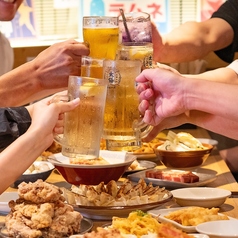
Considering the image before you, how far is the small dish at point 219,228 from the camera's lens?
1.47 m

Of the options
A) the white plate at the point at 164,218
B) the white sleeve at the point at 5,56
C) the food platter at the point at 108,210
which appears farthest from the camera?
the white sleeve at the point at 5,56

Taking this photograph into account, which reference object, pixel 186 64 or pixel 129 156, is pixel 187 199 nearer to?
pixel 129 156

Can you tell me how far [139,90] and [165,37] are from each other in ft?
5.11

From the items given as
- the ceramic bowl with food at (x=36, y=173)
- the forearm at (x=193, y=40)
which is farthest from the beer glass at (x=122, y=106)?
the forearm at (x=193, y=40)

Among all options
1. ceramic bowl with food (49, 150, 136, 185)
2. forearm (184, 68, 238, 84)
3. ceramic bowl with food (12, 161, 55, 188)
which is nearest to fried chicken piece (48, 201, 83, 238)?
ceramic bowl with food (49, 150, 136, 185)

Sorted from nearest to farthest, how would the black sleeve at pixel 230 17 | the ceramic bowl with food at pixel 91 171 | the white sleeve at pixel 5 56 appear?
1. the ceramic bowl with food at pixel 91 171
2. the black sleeve at pixel 230 17
3. the white sleeve at pixel 5 56

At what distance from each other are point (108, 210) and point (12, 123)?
648mm

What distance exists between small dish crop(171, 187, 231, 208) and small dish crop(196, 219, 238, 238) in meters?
0.25

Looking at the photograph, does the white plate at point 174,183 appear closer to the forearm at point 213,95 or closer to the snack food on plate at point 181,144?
the snack food on plate at point 181,144

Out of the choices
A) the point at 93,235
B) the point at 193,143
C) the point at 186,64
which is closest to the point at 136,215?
the point at 93,235

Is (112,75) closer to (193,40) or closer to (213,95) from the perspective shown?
(213,95)

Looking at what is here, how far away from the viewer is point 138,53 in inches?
65.7

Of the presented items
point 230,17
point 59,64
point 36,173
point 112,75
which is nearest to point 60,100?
point 112,75

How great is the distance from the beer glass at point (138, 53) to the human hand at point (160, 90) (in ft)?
0.12
